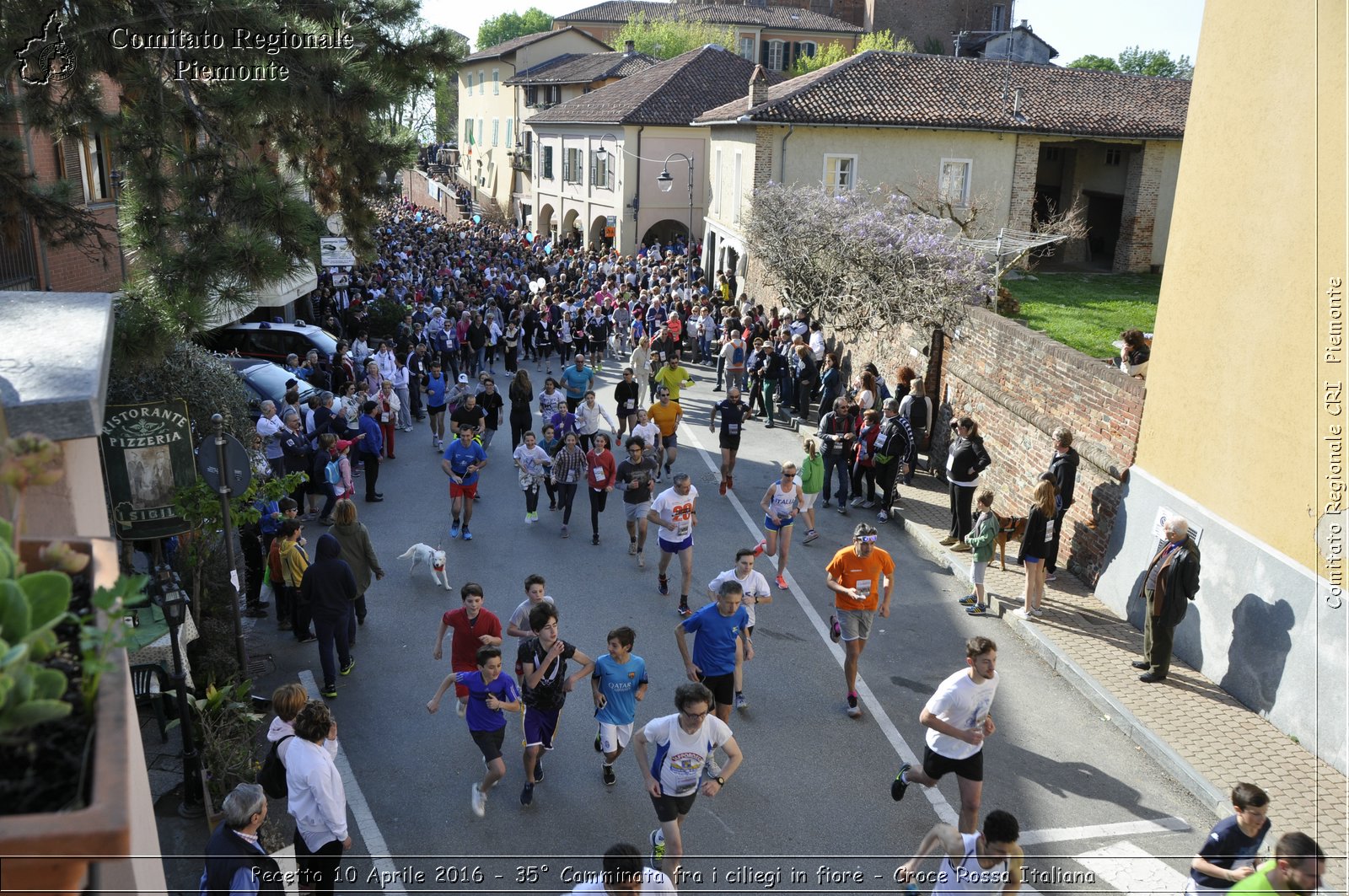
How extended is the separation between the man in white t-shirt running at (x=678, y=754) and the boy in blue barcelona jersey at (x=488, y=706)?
1.16 metres

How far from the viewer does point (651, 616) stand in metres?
10.8

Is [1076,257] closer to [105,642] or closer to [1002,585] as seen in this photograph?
[1002,585]

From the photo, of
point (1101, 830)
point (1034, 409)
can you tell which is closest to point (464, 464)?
point (1034, 409)

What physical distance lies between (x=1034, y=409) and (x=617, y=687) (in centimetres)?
827

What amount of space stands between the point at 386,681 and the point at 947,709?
5068mm

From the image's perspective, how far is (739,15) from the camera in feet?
233

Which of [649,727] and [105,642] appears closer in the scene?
[105,642]

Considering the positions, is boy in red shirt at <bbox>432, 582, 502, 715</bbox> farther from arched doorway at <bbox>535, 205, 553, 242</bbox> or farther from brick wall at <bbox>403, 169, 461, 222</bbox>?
brick wall at <bbox>403, 169, 461, 222</bbox>

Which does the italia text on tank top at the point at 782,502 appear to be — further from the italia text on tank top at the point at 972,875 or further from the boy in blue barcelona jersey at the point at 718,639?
the italia text on tank top at the point at 972,875

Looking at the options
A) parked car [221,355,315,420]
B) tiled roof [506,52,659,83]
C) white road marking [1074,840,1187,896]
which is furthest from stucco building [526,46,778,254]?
white road marking [1074,840,1187,896]

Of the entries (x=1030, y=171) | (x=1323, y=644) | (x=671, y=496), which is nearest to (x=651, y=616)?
(x=671, y=496)

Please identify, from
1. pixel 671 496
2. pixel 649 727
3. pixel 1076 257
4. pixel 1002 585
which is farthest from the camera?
pixel 1076 257

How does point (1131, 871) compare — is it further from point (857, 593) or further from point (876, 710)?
point (857, 593)

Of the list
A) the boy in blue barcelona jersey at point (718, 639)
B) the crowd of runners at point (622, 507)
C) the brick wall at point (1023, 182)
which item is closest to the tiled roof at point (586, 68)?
the brick wall at point (1023, 182)
